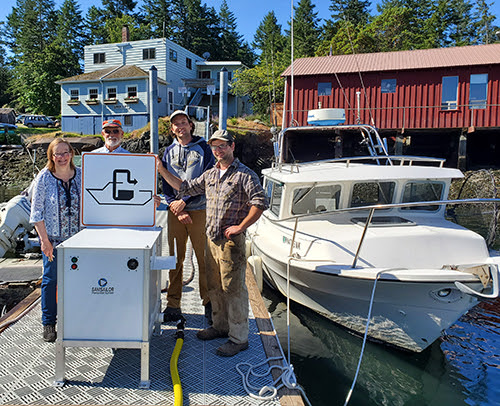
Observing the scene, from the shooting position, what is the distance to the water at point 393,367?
4684mm

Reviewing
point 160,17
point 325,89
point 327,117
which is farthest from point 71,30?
point 327,117

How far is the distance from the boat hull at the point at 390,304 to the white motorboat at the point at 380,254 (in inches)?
0.4

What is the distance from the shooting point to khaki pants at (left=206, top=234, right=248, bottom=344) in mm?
3586

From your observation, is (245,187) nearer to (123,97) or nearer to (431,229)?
(431,229)

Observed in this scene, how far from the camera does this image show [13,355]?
3.52m

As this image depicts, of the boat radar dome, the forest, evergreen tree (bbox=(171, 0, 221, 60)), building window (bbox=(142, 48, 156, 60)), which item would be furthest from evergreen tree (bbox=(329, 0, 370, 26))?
the boat radar dome

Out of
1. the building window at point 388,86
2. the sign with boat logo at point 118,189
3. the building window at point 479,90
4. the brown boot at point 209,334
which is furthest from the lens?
the building window at point 388,86

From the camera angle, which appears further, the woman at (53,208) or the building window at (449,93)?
the building window at (449,93)

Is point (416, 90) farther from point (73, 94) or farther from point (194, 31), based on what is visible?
point (194, 31)

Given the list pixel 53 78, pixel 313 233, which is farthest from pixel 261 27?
pixel 313 233

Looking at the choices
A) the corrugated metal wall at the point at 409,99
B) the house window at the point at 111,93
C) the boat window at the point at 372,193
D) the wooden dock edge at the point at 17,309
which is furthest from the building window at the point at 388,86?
the wooden dock edge at the point at 17,309

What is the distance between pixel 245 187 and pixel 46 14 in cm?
6763

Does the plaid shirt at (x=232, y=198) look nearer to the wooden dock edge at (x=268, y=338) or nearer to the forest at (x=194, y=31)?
the wooden dock edge at (x=268, y=338)

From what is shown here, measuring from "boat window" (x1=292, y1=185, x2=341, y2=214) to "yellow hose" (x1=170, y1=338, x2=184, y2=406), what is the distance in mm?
3255
